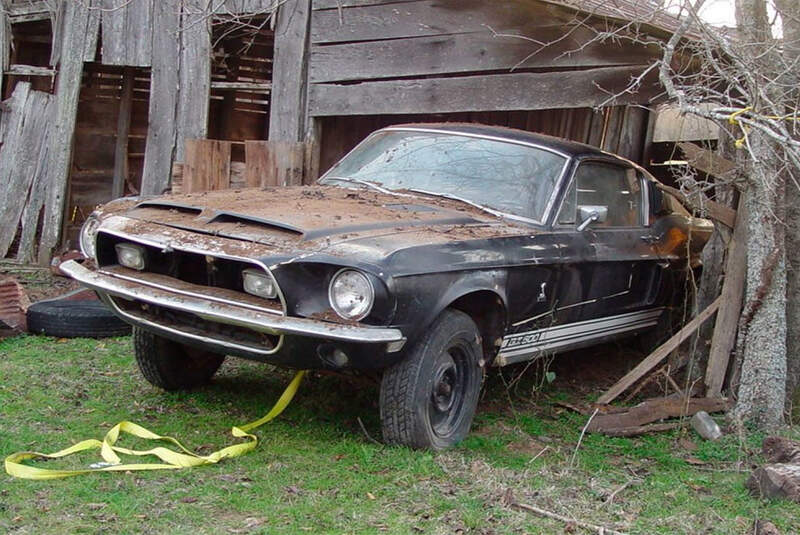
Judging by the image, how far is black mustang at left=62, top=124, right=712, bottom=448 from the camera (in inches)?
168

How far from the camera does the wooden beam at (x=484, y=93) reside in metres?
7.23

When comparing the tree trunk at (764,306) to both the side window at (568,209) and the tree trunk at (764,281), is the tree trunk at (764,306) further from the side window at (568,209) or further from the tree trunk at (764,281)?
the side window at (568,209)

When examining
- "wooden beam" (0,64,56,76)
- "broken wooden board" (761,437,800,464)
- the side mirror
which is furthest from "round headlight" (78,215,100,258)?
"wooden beam" (0,64,56,76)

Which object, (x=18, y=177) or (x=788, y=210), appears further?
(x=18, y=177)

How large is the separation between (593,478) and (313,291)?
1726 millimetres

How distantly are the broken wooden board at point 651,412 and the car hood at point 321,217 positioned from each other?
1.38 meters

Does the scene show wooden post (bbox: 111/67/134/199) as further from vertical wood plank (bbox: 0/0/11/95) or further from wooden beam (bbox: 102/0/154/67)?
wooden beam (bbox: 102/0/154/67)

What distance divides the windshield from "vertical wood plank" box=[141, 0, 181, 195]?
176 inches

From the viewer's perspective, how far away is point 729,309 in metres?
5.96

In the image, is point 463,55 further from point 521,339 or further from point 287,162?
point 521,339

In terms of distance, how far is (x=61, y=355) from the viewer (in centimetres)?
651

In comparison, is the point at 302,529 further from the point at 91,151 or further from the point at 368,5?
the point at 91,151

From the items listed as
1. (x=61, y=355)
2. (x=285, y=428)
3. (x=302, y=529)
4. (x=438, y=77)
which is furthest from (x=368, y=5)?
(x=302, y=529)

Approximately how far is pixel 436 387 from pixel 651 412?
1757 mm
